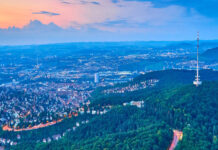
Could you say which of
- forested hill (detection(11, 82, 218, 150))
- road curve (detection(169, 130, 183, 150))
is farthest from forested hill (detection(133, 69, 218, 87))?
road curve (detection(169, 130, 183, 150))

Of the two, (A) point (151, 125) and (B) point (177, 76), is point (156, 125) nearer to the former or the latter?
(A) point (151, 125)

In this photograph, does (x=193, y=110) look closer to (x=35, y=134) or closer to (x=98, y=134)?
(x=98, y=134)

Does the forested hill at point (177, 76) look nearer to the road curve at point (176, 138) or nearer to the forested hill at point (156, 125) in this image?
the forested hill at point (156, 125)

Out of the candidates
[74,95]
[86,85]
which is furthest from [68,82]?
[74,95]

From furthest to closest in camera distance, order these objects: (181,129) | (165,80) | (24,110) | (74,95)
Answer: (74,95), (165,80), (24,110), (181,129)

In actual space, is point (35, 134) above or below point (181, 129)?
below

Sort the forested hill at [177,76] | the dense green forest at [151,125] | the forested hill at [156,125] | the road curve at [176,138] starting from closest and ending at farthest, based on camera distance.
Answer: the road curve at [176,138] < the forested hill at [156,125] < the dense green forest at [151,125] < the forested hill at [177,76]

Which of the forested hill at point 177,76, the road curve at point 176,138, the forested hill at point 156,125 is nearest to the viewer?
the road curve at point 176,138

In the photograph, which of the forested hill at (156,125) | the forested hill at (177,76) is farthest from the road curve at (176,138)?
the forested hill at (177,76)
